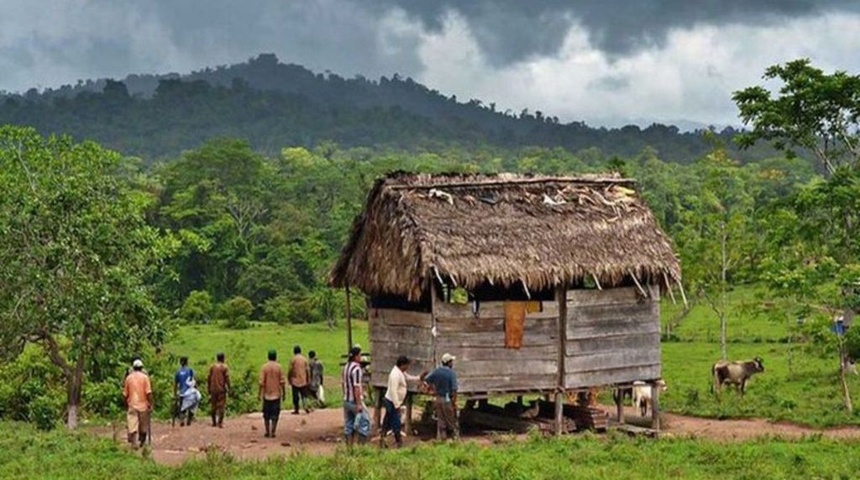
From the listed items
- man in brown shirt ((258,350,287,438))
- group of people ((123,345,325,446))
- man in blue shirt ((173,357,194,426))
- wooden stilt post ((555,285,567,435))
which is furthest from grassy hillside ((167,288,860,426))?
man in brown shirt ((258,350,287,438))

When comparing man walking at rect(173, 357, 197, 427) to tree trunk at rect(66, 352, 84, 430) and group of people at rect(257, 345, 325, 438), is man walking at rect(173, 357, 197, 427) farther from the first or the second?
tree trunk at rect(66, 352, 84, 430)

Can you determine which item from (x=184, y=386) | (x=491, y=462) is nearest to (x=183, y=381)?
(x=184, y=386)

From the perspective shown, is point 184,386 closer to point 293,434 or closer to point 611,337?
point 293,434

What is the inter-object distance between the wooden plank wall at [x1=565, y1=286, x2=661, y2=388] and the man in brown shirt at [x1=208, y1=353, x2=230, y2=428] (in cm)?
674

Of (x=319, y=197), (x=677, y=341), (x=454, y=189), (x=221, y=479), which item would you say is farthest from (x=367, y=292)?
(x=319, y=197)

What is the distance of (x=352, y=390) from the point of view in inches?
657

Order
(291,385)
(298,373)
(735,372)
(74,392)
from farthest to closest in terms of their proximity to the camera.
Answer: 1. (735,372)
2. (291,385)
3. (298,373)
4. (74,392)

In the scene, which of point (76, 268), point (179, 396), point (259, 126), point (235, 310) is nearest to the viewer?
point (76, 268)

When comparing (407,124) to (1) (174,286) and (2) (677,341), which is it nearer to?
(1) (174,286)

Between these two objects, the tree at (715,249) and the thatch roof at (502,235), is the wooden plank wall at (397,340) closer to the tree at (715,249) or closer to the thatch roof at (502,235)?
the thatch roof at (502,235)

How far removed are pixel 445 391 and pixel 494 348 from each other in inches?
69.6

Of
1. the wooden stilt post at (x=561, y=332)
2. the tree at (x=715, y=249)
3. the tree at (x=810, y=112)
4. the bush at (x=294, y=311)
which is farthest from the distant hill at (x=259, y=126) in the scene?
the wooden stilt post at (x=561, y=332)

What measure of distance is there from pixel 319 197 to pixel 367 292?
54.8m

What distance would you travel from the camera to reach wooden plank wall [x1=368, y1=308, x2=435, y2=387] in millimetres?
18469
